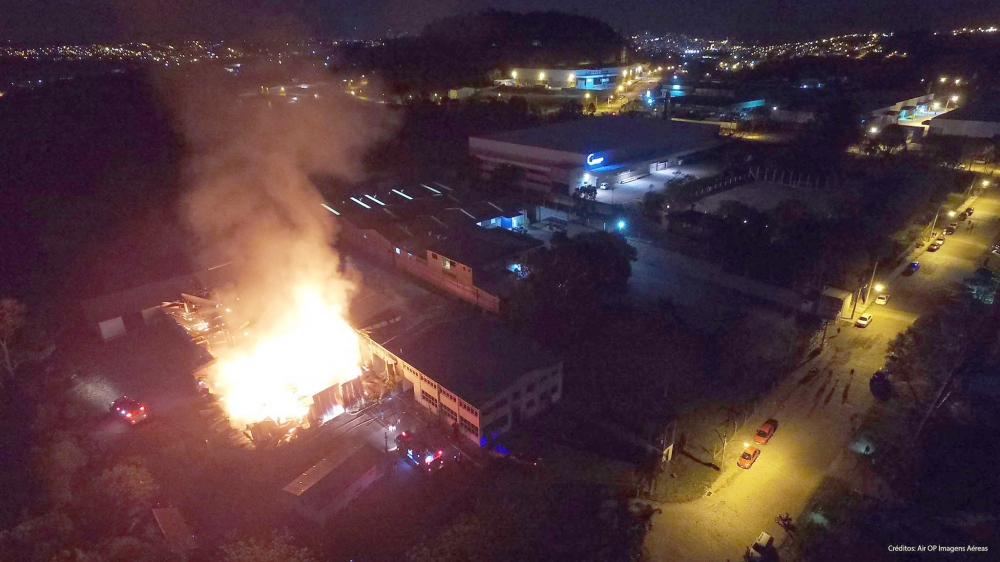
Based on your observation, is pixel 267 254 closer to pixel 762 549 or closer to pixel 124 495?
pixel 124 495

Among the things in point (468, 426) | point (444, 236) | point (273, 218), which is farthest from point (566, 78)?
point (468, 426)

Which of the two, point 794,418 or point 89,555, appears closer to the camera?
point 89,555

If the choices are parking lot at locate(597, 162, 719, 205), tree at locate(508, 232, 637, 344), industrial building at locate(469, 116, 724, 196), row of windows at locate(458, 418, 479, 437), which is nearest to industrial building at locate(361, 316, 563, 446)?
row of windows at locate(458, 418, 479, 437)

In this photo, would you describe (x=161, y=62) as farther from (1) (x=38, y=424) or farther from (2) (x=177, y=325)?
(1) (x=38, y=424)

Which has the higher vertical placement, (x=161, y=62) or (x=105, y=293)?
(x=161, y=62)

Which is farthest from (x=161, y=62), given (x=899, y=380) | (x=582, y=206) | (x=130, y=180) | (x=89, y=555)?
(x=899, y=380)

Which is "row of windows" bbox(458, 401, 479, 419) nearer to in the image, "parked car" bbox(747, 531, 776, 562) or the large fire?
the large fire

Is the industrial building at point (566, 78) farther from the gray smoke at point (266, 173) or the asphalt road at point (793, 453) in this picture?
the asphalt road at point (793, 453)
